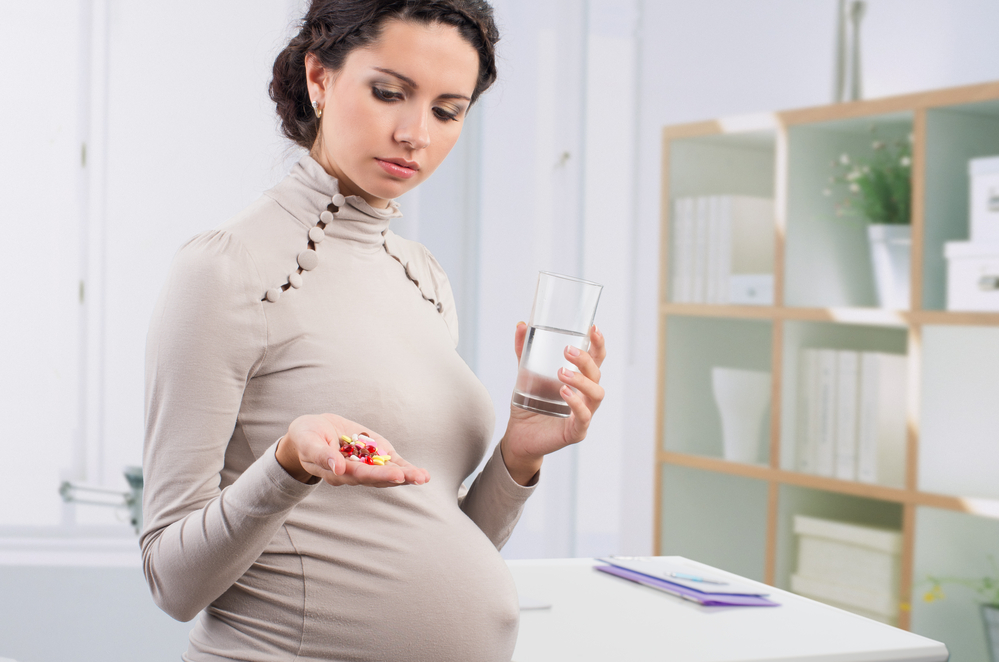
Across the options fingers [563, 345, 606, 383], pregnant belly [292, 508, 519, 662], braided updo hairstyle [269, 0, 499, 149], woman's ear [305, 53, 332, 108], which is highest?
braided updo hairstyle [269, 0, 499, 149]

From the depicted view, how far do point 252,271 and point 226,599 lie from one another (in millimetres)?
301

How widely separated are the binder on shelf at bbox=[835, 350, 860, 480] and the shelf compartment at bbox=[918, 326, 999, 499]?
213 millimetres

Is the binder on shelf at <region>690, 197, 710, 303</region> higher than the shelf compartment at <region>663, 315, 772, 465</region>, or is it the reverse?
the binder on shelf at <region>690, 197, 710, 303</region>

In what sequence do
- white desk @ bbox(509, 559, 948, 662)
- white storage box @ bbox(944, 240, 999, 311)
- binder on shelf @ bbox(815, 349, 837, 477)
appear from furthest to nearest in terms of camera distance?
binder on shelf @ bbox(815, 349, 837, 477)
white storage box @ bbox(944, 240, 999, 311)
white desk @ bbox(509, 559, 948, 662)

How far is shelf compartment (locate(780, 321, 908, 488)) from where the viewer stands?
8.13 feet

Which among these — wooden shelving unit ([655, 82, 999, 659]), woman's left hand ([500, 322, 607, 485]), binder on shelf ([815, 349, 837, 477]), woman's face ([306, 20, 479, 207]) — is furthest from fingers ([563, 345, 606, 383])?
binder on shelf ([815, 349, 837, 477])

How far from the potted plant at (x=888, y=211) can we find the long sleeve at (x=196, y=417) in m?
1.87

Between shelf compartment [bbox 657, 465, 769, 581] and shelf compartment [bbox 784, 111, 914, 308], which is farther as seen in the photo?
shelf compartment [bbox 657, 465, 769, 581]

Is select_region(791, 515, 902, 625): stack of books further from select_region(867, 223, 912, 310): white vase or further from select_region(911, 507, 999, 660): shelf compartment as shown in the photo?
select_region(867, 223, 912, 310): white vase

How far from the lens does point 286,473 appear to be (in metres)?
0.71

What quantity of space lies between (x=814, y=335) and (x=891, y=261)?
31 cm

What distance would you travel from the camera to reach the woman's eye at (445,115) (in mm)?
911

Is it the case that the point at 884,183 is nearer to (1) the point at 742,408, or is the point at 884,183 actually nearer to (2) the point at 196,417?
(1) the point at 742,408

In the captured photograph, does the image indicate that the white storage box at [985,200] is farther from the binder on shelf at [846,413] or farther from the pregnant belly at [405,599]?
the pregnant belly at [405,599]
